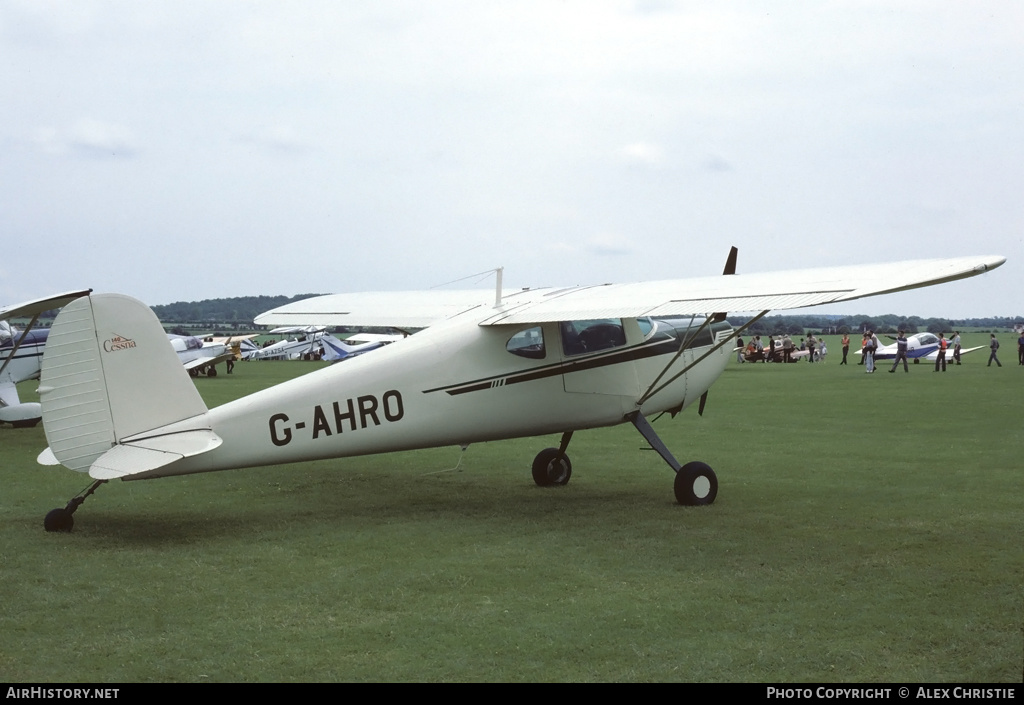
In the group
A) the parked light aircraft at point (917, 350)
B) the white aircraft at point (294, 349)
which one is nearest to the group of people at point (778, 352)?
the parked light aircraft at point (917, 350)

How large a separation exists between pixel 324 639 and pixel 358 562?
1.78m

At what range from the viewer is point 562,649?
16.1ft

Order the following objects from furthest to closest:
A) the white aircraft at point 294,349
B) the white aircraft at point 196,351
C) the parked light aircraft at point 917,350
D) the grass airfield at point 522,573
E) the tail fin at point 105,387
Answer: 1. the white aircraft at point 294,349
2. the parked light aircraft at point 917,350
3. the white aircraft at point 196,351
4. the tail fin at point 105,387
5. the grass airfield at point 522,573

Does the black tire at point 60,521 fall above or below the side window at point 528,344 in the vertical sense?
below

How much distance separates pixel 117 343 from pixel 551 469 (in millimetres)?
4734

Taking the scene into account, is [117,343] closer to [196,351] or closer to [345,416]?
[345,416]

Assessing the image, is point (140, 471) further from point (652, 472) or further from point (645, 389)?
point (652, 472)

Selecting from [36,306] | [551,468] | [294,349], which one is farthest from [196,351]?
[551,468]

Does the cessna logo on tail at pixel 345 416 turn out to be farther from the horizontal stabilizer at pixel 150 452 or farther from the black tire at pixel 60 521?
the black tire at pixel 60 521

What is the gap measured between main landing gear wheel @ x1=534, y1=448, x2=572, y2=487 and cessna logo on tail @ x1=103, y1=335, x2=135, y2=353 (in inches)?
178

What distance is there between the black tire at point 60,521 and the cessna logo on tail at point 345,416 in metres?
1.80

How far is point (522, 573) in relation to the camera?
652 cm

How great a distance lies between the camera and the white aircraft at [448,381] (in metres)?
7.25
